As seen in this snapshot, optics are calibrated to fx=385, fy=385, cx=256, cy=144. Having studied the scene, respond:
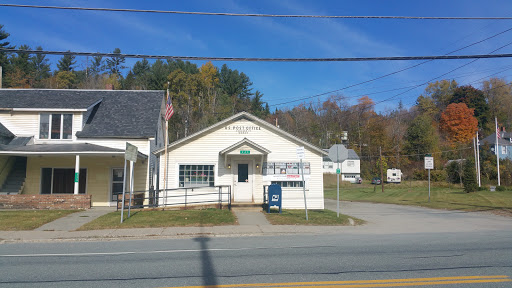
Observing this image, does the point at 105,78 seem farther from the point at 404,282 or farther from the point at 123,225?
the point at 404,282

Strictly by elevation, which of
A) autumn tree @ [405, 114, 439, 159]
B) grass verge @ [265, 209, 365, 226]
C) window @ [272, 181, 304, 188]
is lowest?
grass verge @ [265, 209, 365, 226]

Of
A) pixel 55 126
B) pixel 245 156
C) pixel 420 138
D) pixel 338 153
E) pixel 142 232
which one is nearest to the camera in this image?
pixel 142 232

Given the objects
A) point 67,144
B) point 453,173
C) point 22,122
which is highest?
point 22,122

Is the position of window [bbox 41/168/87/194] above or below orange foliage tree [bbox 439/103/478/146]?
below

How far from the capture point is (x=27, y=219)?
14.8 m

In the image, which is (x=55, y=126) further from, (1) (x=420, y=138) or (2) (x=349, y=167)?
(1) (x=420, y=138)

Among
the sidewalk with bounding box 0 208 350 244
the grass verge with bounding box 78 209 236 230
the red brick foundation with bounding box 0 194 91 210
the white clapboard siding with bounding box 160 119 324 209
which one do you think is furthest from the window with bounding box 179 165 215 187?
the sidewalk with bounding box 0 208 350 244

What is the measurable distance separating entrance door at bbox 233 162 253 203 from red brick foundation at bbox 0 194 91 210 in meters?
7.73

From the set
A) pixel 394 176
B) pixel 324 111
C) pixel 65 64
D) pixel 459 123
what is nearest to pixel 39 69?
pixel 65 64

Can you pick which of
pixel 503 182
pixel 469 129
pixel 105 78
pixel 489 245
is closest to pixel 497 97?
pixel 469 129

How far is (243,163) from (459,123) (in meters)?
62.5

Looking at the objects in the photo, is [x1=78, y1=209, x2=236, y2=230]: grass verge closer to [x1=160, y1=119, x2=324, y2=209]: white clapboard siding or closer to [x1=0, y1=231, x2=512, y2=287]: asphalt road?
[x1=0, y1=231, x2=512, y2=287]: asphalt road

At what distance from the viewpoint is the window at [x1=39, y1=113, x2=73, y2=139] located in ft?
69.9

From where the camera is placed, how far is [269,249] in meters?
9.57
